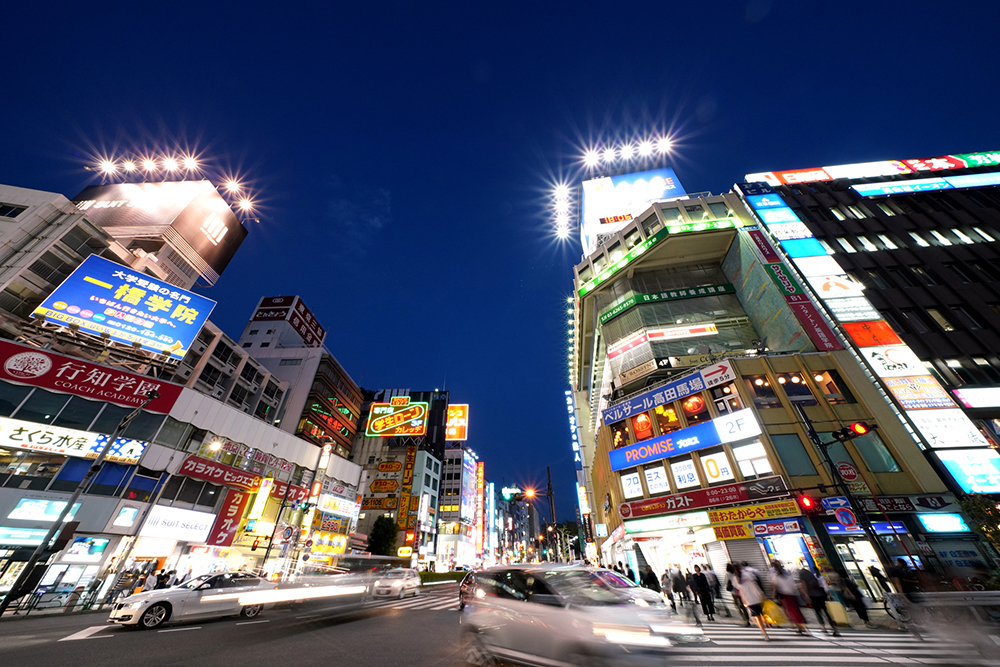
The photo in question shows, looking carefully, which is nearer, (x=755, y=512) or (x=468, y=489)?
(x=755, y=512)

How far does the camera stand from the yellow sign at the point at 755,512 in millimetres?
17375

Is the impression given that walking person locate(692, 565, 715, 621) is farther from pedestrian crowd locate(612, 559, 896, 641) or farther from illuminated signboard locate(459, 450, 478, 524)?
illuminated signboard locate(459, 450, 478, 524)

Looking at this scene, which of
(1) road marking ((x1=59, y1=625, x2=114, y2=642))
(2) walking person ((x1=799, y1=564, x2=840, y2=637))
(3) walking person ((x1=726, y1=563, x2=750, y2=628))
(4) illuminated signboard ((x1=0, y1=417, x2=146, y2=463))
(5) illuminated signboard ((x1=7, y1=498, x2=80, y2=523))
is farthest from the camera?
(4) illuminated signboard ((x1=0, y1=417, x2=146, y2=463))

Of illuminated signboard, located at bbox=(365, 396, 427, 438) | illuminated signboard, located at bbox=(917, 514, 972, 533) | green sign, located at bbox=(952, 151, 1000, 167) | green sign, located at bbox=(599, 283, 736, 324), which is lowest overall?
illuminated signboard, located at bbox=(917, 514, 972, 533)

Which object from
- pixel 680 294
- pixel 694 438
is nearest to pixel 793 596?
pixel 694 438

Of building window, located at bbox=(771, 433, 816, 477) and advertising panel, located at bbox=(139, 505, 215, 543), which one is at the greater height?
building window, located at bbox=(771, 433, 816, 477)

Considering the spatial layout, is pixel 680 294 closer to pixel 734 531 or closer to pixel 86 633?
pixel 734 531

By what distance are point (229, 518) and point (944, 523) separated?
4140 centimetres

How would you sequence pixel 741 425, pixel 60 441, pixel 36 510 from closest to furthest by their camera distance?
pixel 36 510, pixel 60 441, pixel 741 425

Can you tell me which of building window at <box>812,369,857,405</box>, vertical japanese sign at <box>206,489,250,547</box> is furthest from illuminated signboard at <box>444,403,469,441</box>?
building window at <box>812,369,857,405</box>

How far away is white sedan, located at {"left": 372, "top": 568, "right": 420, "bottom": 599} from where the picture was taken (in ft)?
58.2

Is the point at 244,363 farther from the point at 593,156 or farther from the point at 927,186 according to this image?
the point at 927,186

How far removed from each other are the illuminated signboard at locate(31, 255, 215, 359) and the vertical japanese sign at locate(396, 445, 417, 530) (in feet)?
120

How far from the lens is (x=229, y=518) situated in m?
26.4
